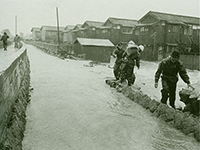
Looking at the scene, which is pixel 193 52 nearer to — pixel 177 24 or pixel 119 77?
pixel 177 24

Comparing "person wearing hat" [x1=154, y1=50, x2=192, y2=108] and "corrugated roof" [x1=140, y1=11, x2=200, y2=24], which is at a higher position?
"corrugated roof" [x1=140, y1=11, x2=200, y2=24]

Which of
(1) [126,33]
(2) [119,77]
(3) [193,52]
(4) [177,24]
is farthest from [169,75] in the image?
(1) [126,33]

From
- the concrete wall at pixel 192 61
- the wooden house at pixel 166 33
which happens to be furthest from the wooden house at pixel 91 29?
the concrete wall at pixel 192 61

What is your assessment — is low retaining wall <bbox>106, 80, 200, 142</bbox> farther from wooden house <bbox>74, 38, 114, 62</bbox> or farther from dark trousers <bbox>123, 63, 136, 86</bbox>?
wooden house <bbox>74, 38, 114, 62</bbox>

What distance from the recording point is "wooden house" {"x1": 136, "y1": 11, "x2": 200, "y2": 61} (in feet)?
86.0

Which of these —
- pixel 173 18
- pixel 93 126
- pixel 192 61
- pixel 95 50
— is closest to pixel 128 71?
pixel 93 126

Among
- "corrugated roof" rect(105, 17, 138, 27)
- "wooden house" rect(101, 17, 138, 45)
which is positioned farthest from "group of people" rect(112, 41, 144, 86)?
"corrugated roof" rect(105, 17, 138, 27)

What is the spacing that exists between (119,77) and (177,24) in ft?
66.0

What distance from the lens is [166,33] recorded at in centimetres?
2644

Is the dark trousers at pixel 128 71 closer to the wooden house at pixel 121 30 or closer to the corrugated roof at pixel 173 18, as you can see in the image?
the corrugated roof at pixel 173 18

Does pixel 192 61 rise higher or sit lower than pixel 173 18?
lower

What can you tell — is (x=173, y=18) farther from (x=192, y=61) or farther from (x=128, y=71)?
(x=128, y=71)

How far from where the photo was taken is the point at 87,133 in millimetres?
4531

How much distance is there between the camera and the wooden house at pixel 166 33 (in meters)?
26.2
